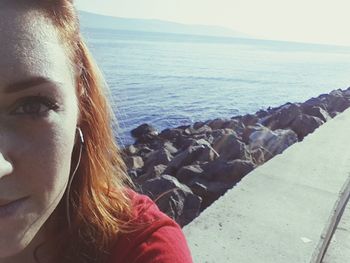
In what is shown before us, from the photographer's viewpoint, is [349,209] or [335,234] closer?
[335,234]

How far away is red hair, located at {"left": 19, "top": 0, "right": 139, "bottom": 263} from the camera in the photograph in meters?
1.29

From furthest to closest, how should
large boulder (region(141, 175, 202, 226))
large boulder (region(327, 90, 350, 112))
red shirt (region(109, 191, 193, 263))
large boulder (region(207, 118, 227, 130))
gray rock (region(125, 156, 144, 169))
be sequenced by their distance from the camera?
large boulder (region(327, 90, 350, 112)), large boulder (region(207, 118, 227, 130)), gray rock (region(125, 156, 144, 169)), large boulder (region(141, 175, 202, 226)), red shirt (region(109, 191, 193, 263))

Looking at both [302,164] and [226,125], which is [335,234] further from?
[226,125]

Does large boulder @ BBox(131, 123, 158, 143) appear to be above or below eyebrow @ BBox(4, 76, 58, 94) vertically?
below

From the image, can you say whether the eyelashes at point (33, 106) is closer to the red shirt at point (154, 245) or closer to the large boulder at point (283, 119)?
the red shirt at point (154, 245)

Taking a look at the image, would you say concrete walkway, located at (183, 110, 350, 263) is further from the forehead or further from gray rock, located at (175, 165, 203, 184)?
the forehead

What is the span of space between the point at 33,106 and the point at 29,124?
0.15 feet

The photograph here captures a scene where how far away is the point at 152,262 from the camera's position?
1.20 metres

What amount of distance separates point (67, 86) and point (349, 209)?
3342 mm

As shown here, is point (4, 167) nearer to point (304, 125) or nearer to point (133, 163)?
point (133, 163)

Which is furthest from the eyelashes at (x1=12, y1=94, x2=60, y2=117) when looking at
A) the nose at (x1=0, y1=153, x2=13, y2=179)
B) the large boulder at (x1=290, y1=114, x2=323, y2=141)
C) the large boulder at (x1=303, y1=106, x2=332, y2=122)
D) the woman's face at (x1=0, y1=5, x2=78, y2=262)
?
the large boulder at (x1=303, y1=106, x2=332, y2=122)

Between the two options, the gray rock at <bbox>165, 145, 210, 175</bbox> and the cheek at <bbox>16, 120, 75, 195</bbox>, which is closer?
the cheek at <bbox>16, 120, 75, 195</bbox>

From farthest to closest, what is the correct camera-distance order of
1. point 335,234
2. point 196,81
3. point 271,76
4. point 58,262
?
point 271,76 → point 196,81 → point 335,234 → point 58,262

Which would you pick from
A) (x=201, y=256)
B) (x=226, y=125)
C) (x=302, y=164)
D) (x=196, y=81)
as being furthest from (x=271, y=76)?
(x=201, y=256)
